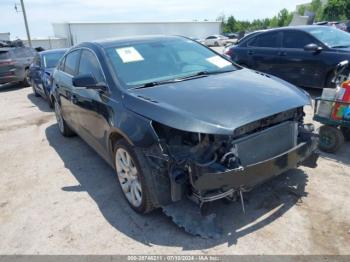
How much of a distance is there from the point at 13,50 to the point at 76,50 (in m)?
9.65

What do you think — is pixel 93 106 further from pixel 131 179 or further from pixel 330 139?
pixel 330 139

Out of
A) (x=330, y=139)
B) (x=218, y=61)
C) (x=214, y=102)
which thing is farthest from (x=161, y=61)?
(x=330, y=139)

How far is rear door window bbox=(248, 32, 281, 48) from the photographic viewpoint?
26.3 ft

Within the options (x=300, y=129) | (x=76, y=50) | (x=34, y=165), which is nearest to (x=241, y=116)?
(x=300, y=129)

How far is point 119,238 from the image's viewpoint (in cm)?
307

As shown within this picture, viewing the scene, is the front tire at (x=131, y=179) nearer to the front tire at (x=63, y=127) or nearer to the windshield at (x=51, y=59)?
the front tire at (x=63, y=127)

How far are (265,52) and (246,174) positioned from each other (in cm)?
617

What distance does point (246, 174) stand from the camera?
2.71 meters

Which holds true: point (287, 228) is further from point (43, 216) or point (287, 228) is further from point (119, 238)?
point (43, 216)

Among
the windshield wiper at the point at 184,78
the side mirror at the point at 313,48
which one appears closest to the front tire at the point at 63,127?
the windshield wiper at the point at 184,78

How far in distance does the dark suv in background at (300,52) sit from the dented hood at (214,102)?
A: 155 inches

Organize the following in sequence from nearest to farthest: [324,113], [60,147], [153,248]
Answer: [153,248], [324,113], [60,147]

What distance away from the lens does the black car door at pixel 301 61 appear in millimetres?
7053

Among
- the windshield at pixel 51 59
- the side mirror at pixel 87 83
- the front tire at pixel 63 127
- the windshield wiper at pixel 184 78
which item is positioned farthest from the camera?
the windshield at pixel 51 59
